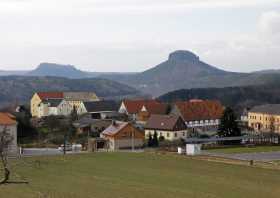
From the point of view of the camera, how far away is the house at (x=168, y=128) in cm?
6500

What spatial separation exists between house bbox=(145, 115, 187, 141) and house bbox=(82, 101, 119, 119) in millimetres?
22143

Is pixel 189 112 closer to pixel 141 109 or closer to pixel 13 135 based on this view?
pixel 141 109

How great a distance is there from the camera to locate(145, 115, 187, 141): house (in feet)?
213

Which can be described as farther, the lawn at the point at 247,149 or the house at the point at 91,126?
the house at the point at 91,126

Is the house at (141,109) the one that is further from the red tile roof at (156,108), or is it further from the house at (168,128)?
the house at (168,128)

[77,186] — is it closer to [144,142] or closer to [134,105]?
[144,142]

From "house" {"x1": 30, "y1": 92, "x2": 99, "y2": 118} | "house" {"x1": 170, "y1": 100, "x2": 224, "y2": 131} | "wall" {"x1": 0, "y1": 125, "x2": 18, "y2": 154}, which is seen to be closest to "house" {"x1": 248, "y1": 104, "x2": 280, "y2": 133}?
"house" {"x1": 170, "y1": 100, "x2": 224, "y2": 131}

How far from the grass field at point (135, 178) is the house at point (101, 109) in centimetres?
4469

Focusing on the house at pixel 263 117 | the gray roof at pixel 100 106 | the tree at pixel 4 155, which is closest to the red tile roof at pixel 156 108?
the gray roof at pixel 100 106

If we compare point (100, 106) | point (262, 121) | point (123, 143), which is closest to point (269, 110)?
point (262, 121)

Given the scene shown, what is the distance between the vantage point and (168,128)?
65250 millimetres

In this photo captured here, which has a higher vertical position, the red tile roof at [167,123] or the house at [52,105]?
the house at [52,105]

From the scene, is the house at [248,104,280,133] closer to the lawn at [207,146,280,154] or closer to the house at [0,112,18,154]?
the lawn at [207,146,280,154]

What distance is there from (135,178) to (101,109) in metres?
60.4
